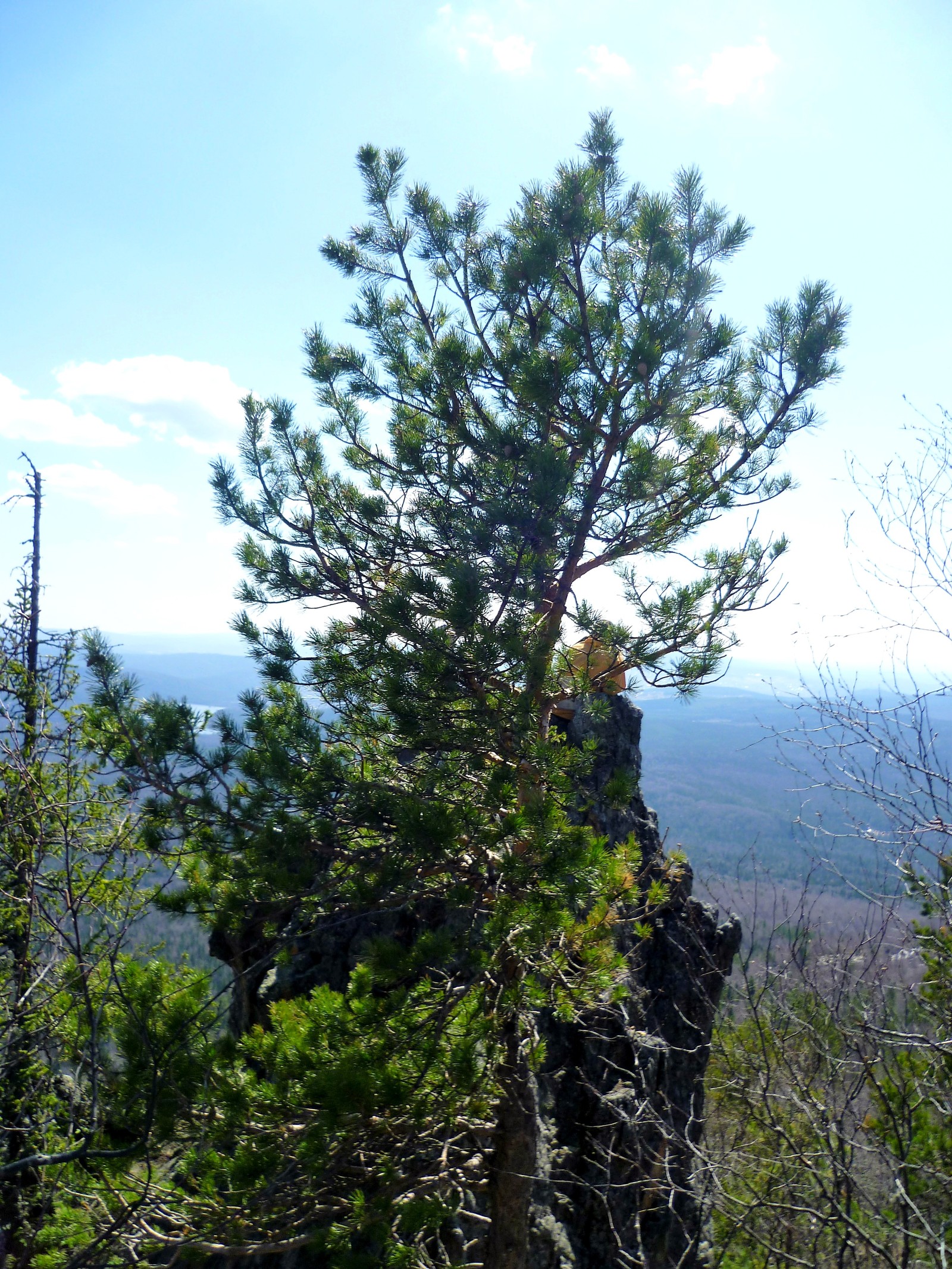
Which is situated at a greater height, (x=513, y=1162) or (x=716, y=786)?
(x=513, y=1162)

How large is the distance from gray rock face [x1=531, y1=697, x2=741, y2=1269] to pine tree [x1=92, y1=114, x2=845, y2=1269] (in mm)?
1731

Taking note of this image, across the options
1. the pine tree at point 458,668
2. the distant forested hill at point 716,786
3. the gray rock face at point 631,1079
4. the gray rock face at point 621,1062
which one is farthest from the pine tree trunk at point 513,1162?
the distant forested hill at point 716,786

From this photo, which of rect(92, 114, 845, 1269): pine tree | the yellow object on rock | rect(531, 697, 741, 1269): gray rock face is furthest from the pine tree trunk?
the yellow object on rock

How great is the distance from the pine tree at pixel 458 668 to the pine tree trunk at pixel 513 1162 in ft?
0.07

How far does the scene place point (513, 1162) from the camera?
4.42 metres

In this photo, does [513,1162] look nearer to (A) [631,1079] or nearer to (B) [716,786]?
(A) [631,1079]

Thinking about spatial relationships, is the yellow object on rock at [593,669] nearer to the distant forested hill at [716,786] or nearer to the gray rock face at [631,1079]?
the gray rock face at [631,1079]

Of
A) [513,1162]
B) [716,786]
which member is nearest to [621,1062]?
[513,1162]

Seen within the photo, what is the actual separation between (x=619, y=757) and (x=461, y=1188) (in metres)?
4.10

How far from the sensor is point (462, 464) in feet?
15.2

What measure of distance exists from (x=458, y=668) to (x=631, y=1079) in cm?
527

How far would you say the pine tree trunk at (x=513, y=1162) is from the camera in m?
4.31

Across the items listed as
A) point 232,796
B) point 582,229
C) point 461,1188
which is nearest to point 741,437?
point 582,229

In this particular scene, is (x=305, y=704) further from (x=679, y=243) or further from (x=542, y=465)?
(x=679, y=243)
